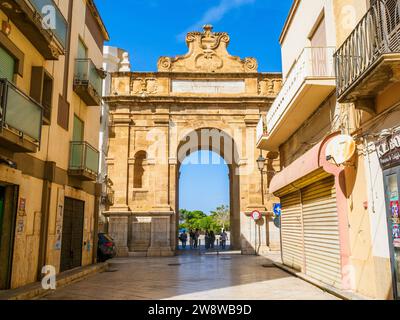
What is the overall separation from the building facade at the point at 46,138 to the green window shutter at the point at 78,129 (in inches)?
1.3

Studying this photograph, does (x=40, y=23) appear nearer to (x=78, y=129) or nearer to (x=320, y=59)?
(x=78, y=129)

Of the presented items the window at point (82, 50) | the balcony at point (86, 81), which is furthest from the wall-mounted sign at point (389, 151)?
the window at point (82, 50)

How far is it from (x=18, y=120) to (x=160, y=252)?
15.4m

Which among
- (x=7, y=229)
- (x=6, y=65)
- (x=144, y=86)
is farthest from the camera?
(x=144, y=86)

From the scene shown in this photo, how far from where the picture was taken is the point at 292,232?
13.7 m

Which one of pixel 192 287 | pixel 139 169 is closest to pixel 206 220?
pixel 139 169

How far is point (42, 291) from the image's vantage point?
8.93 metres

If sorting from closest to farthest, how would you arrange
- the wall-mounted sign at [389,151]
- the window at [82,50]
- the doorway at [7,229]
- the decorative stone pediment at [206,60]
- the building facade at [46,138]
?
the wall-mounted sign at [389,151] < the building facade at [46,138] < the doorway at [7,229] < the window at [82,50] < the decorative stone pediment at [206,60]

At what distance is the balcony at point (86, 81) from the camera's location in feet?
42.5

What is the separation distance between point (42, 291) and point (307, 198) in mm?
7462

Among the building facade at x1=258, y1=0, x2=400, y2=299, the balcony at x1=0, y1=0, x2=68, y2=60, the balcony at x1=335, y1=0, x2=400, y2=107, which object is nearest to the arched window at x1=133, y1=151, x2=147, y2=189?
the building facade at x1=258, y1=0, x2=400, y2=299

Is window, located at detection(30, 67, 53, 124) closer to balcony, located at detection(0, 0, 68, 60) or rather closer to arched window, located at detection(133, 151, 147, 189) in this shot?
balcony, located at detection(0, 0, 68, 60)

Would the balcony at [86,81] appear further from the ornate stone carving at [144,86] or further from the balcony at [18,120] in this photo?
the ornate stone carving at [144,86]
